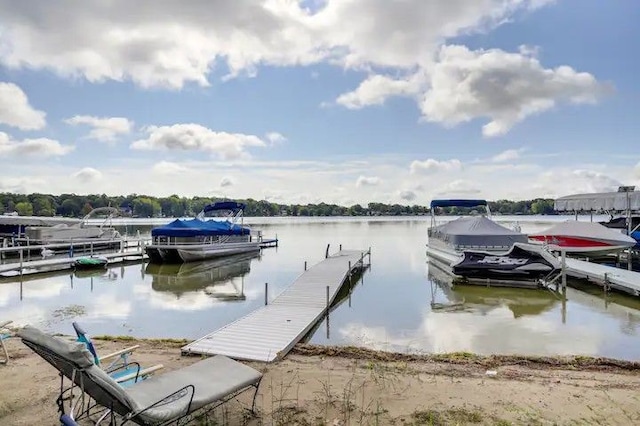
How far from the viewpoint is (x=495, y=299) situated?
13.6 meters

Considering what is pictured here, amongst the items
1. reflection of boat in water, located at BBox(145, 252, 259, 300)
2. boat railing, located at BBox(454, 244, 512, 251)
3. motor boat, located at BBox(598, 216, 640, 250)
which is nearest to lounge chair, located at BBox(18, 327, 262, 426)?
reflection of boat in water, located at BBox(145, 252, 259, 300)

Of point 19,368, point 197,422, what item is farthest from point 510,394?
point 19,368

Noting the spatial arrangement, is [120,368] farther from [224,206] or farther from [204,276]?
[224,206]

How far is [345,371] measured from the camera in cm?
602

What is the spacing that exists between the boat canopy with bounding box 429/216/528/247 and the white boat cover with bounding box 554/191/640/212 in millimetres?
8437

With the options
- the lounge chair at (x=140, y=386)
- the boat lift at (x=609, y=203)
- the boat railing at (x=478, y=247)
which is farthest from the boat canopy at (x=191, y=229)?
the boat lift at (x=609, y=203)

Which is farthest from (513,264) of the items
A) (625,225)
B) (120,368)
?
(625,225)

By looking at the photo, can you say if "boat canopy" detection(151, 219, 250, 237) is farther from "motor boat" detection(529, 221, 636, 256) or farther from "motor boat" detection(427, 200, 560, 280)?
"motor boat" detection(529, 221, 636, 256)

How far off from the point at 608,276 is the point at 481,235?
6448mm

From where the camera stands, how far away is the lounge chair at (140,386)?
3.33 metres

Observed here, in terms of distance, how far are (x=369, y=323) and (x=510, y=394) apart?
5.42 m

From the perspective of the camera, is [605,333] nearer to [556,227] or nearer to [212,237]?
[556,227]

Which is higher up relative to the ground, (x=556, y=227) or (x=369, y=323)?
(x=556, y=227)

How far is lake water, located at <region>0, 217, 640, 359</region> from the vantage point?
8914 mm
